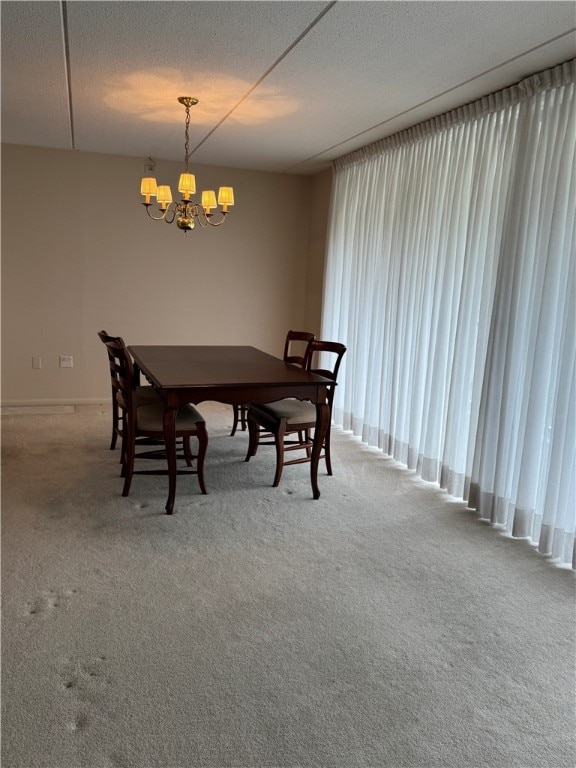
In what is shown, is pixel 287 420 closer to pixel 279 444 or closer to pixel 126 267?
pixel 279 444

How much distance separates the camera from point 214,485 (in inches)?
156

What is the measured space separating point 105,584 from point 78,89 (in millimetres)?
3059

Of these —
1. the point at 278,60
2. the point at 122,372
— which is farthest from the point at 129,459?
the point at 278,60

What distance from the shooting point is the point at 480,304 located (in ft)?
12.2

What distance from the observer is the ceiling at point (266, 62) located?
2662mm

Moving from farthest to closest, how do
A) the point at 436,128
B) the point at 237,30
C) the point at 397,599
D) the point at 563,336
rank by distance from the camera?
the point at 436,128 → the point at 563,336 → the point at 237,30 → the point at 397,599

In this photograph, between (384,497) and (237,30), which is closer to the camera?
(237,30)

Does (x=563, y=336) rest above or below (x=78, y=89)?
below

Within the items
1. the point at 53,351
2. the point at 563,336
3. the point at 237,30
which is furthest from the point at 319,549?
the point at 53,351

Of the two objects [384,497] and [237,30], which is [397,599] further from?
[237,30]

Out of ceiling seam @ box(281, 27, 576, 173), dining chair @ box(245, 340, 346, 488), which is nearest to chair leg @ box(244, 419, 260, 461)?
dining chair @ box(245, 340, 346, 488)

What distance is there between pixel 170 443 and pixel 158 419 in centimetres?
32

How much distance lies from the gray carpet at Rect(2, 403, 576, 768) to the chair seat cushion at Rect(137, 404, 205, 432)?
445 mm

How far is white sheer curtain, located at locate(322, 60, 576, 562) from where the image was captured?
3.10 metres
